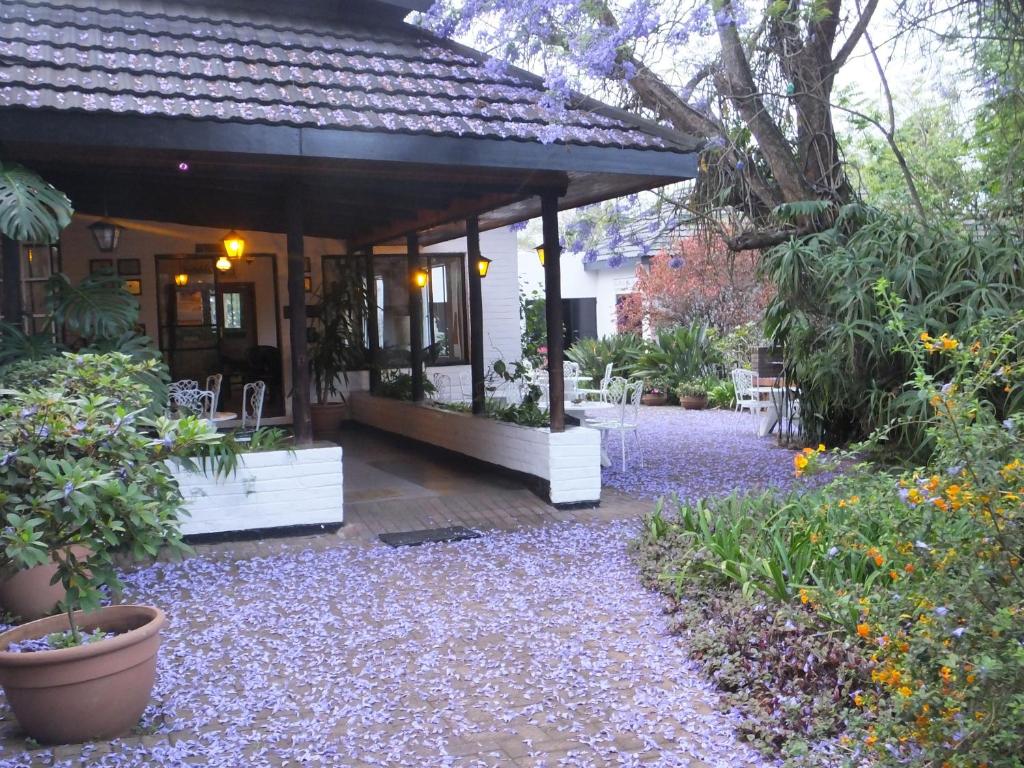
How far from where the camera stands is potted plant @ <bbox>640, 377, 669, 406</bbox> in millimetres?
16250

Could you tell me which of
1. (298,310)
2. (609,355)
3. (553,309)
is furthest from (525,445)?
(609,355)

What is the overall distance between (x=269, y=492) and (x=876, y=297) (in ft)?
18.1

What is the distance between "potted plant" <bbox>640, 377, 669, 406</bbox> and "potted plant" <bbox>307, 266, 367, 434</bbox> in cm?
550

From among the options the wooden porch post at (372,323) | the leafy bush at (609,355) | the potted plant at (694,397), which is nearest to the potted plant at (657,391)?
the leafy bush at (609,355)

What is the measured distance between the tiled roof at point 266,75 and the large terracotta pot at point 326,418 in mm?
5704

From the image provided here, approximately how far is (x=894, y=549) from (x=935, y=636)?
1.41 feet

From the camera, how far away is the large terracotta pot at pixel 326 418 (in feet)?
40.9

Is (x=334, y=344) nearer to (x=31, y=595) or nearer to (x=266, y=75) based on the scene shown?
(x=266, y=75)

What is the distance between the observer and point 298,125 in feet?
19.3

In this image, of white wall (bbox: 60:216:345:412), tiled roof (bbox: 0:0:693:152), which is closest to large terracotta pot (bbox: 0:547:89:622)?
tiled roof (bbox: 0:0:693:152)

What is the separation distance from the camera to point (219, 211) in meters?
9.88

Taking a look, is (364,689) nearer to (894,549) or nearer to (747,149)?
(894,549)

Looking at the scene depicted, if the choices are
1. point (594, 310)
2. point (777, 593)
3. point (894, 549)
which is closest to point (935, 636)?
point (894, 549)

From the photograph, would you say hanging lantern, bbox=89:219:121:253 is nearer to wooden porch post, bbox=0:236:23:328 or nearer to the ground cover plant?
wooden porch post, bbox=0:236:23:328
